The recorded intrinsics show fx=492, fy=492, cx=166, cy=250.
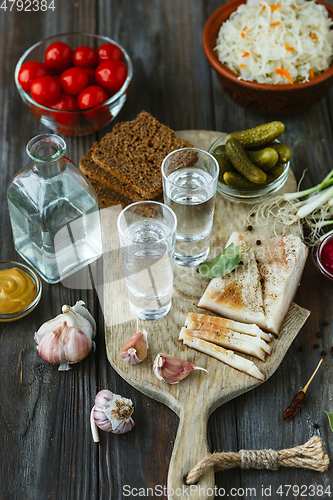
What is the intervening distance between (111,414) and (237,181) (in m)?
1.29

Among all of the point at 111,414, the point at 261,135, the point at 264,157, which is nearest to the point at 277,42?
the point at 261,135

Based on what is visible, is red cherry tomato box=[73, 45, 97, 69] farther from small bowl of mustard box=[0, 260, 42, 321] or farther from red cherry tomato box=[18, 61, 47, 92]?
small bowl of mustard box=[0, 260, 42, 321]

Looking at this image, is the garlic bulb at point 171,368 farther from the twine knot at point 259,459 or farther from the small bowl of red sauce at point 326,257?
the small bowl of red sauce at point 326,257

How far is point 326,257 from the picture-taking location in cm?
245

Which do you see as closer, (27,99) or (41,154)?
(41,154)

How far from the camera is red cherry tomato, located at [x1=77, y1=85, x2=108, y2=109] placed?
9.37 feet

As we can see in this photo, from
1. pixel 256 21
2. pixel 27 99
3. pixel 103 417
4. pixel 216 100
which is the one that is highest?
pixel 256 21

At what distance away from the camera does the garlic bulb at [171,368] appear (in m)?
2.05

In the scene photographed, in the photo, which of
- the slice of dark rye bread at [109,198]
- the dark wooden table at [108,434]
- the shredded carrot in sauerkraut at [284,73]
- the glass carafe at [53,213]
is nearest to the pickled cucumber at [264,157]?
the dark wooden table at [108,434]

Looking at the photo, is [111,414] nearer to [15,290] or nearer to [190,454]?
[190,454]

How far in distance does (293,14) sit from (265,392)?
2.24 meters

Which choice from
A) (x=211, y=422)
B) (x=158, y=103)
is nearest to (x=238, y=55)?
(x=158, y=103)

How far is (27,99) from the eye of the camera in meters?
2.86

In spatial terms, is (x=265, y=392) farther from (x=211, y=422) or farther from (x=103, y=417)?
(x=103, y=417)
